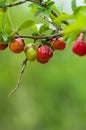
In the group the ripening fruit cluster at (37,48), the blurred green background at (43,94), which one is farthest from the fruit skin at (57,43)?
the blurred green background at (43,94)

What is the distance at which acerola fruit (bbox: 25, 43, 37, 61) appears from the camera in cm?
171

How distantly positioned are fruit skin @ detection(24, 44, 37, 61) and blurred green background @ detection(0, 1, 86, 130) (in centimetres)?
1144

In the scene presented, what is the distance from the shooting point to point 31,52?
1714mm

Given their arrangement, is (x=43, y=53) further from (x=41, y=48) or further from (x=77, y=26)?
(x=77, y=26)

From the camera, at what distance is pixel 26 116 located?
14281 mm

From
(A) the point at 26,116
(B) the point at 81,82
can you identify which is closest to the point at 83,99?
(B) the point at 81,82

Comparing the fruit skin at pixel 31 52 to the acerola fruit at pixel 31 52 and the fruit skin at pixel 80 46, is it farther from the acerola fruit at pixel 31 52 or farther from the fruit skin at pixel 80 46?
the fruit skin at pixel 80 46

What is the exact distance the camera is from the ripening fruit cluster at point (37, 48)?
1.71 metres

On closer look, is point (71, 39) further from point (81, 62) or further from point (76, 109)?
point (76, 109)

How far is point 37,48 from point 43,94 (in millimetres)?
12891

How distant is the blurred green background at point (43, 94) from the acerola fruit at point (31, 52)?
1144cm

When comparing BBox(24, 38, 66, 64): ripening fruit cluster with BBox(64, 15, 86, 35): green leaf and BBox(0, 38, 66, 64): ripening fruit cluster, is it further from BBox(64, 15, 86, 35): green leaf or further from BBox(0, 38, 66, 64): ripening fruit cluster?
BBox(64, 15, 86, 35): green leaf

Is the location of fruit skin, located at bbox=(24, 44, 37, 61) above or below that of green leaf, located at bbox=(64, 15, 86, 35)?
below

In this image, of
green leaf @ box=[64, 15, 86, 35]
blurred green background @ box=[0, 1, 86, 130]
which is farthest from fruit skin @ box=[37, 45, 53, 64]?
blurred green background @ box=[0, 1, 86, 130]
